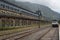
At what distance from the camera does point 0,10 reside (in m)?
31.9

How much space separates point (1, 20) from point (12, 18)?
7.29 meters

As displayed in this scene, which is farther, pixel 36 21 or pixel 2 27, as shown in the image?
pixel 36 21

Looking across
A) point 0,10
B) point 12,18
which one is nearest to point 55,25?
point 12,18

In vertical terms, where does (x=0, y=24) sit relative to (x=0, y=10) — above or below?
below

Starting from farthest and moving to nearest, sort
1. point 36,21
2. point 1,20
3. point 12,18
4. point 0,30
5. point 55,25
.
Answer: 1. point 36,21
2. point 55,25
3. point 12,18
4. point 1,20
5. point 0,30

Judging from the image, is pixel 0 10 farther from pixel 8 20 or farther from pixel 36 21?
pixel 36 21

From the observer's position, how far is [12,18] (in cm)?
3697

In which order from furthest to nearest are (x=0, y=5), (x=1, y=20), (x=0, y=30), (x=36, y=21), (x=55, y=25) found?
(x=36, y=21), (x=55, y=25), (x=0, y=5), (x=1, y=20), (x=0, y=30)

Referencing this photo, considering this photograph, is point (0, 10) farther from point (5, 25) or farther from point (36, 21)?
point (36, 21)

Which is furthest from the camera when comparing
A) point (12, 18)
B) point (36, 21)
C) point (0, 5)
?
point (36, 21)

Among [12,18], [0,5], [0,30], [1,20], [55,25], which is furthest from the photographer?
[55,25]

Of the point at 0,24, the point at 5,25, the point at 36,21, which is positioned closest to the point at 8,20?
the point at 5,25

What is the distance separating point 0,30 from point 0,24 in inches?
54.3

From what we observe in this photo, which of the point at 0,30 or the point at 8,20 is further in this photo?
the point at 8,20
